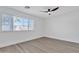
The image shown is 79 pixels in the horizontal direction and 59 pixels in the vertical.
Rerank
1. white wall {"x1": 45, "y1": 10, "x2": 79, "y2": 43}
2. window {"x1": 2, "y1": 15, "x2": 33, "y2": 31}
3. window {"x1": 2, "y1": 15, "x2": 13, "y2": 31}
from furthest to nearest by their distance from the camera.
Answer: white wall {"x1": 45, "y1": 10, "x2": 79, "y2": 43}, window {"x1": 2, "y1": 15, "x2": 13, "y2": 31}, window {"x1": 2, "y1": 15, "x2": 33, "y2": 31}

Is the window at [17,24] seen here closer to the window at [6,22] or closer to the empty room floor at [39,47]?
the window at [6,22]

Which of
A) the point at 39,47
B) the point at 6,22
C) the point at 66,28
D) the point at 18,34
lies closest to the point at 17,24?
the point at 6,22

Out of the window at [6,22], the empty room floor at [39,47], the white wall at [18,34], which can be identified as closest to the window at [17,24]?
the window at [6,22]

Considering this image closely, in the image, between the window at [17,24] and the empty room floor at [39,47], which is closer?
the window at [17,24]

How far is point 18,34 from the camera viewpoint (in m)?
2.74

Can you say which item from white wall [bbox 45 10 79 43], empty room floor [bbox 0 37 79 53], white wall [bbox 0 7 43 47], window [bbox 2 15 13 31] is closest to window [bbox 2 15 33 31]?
window [bbox 2 15 13 31]

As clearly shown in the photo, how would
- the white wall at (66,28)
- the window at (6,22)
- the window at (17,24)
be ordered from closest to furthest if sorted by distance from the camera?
the window at (17,24), the window at (6,22), the white wall at (66,28)

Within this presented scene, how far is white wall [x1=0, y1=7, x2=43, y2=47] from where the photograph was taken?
2408 millimetres

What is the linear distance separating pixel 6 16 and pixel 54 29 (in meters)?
1.66

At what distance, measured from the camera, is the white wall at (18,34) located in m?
2.41

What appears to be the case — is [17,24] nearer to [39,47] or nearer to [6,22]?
[6,22]

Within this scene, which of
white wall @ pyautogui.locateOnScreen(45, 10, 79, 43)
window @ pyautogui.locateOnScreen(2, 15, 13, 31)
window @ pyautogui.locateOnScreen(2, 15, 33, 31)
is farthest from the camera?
white wall @ pyautogui.locateOnScreen(45, 10, 79, 43)

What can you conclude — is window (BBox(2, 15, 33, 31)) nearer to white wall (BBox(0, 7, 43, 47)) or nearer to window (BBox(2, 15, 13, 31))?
window (BBox(2, 15, 13, 31))
